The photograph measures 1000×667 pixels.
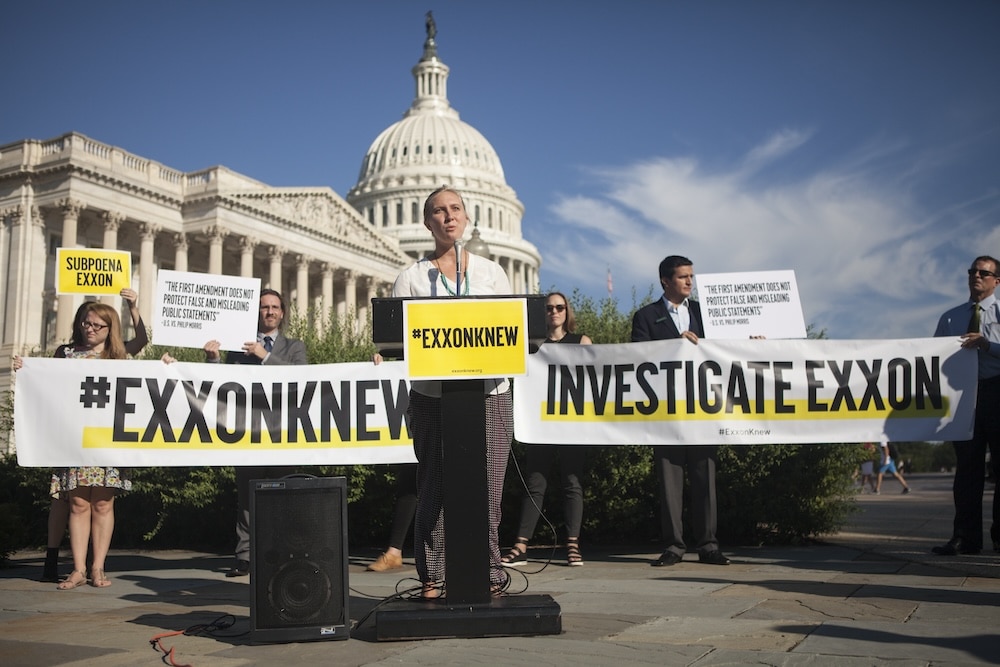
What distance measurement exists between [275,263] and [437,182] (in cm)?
5652

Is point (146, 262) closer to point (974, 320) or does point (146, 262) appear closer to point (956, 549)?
point (974, 320)

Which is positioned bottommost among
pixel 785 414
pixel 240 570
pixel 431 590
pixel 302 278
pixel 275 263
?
pixel 240 570

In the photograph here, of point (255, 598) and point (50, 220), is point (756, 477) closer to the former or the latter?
point (255, 598)

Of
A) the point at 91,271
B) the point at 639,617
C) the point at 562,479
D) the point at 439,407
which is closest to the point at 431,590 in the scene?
the point at 439,407

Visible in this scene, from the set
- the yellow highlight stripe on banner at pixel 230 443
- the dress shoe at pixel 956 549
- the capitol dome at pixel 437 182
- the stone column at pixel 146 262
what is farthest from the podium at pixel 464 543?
the capitol dome at pixel 437 182

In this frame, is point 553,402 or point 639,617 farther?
point 553,402

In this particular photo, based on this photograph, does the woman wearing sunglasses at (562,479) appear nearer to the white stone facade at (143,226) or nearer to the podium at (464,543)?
the podium at (464,543)

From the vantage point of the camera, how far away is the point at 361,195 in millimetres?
121000

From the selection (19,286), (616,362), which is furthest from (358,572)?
(19,286)

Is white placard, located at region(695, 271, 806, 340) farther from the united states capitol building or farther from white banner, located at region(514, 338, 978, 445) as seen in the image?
the united states capitol building

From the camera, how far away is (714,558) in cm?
675

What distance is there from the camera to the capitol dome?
116 meters

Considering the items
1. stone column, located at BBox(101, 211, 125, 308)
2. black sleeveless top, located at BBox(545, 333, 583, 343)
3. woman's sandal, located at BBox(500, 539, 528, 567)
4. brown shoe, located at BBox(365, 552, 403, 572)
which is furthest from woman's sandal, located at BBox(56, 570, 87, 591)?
stone column, located at BBox(101, 211, 125, 308)

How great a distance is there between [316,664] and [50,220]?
53.0 meters
